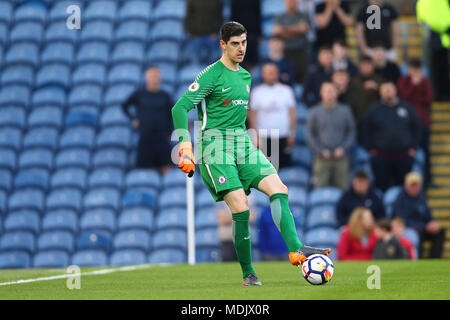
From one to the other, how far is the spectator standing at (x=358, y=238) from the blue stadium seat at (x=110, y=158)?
518 centimetres

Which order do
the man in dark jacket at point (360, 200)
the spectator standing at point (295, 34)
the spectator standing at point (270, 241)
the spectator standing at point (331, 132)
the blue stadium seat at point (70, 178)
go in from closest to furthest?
1. the spectator standing at point (270, 241)
2. the man in dark jacket at point (360, 200)
3. the spectator standing at point (331, 132)
4. the blue stadium seat at point (70, 178)
5. the spectator standing at point (295, 34)

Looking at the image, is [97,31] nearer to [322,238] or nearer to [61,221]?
[61,221]

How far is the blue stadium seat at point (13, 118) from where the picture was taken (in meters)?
17.5

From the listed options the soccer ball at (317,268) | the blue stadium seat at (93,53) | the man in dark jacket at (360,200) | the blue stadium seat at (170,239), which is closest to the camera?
the soccer ball at (317,268)

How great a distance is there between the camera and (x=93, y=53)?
18.7 m

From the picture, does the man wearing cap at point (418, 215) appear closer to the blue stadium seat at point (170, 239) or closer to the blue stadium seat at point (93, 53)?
the blue stadium seat at point (170, 239)

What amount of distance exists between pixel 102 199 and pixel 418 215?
5.48m

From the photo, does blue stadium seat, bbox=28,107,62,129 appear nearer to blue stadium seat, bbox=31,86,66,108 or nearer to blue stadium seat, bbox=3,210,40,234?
blue stadium seat, bbox=31,86,66,108

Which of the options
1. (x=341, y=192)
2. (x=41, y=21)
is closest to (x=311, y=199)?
(x=341, y=192)

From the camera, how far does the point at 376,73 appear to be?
614 inches

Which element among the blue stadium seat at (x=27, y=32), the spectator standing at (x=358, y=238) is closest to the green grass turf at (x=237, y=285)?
the spectator standing at (x=358, y=238)

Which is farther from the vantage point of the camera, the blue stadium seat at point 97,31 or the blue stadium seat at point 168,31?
the blue stadium seat at point 97,31

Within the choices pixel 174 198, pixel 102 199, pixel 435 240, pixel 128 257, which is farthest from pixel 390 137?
pixel 102 199

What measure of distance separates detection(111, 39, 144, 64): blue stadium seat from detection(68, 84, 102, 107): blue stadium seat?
87 cm
